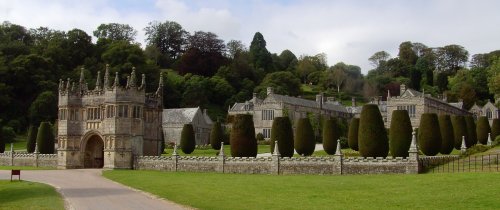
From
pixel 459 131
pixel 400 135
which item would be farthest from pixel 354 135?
pixel 400 135

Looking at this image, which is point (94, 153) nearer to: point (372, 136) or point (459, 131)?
point (372, 136)

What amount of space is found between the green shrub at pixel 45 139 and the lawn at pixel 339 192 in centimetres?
3150

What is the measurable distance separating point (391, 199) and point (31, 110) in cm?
7993

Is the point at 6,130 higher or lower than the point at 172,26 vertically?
lower

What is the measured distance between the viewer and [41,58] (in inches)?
4087

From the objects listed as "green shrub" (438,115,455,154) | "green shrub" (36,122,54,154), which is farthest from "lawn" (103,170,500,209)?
"green shrub" (36,122,54,154)

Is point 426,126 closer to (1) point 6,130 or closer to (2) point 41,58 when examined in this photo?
(1) point 6,130

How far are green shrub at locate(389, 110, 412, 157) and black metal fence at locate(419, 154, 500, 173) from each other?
3056mm

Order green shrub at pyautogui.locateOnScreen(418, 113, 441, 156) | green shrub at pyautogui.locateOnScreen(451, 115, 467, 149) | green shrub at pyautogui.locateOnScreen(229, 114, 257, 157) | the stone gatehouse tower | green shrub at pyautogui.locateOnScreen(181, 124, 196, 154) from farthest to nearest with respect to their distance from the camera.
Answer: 1. green shrub at pyautogui.locateOnScreen(181, 124, 196, 154)
2. green shrub at pyautogui.locateOnScreen(451, 115, 467, 149)
3. the stone gatehouse tower
4. green shrub at pyautogui.locateOnScreen(418, 113, 441, 156)
5. green shrub at pyautogui.locateOnScreen(229, 114, 257, 157)

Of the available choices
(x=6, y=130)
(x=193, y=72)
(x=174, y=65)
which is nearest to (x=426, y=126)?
(x=6, y=130)

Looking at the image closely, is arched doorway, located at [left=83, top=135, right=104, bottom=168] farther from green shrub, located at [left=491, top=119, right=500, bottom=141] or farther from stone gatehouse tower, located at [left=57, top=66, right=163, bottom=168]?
green shrub, located at [left=491, top=119, right=500, bottom=141]

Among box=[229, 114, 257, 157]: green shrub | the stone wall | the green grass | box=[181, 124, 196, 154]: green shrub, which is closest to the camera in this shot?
the green grass

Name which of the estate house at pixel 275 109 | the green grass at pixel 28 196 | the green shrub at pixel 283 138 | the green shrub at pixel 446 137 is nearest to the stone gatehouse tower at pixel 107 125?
the green shrub at pixel 283 138

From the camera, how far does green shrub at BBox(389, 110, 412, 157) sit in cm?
4572
